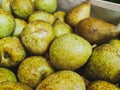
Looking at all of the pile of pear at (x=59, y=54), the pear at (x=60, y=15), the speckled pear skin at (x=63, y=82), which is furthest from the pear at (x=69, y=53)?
the pear at (x=60, y=15)

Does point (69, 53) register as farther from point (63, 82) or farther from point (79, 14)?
point (79, 14)

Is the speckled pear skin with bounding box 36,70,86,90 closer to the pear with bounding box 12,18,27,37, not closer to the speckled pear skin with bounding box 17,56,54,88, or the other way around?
the speckled pear skin with bounding box 17,56,54,88

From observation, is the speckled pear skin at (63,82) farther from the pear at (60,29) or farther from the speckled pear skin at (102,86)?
the pear at (60,29)

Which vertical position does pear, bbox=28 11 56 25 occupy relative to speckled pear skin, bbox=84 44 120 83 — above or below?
above

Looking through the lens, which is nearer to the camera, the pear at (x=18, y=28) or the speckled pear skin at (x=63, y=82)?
the speckled pear skin at (x=63, y=82)

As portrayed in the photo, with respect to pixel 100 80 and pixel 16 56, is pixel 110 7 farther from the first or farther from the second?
pixel 16 56

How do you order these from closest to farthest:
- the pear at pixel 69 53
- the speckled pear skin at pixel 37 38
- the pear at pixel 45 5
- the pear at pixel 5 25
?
the pear at pixel 69 53, the speckled pear skin at pixel 37 38, the pear at pixel 5 25, the pear at pixel 45 5

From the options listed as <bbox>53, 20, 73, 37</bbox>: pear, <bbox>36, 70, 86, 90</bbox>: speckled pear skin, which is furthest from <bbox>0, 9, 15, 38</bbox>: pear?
<bbox>36, 70, 86, 90</bbox>: speckled pear skin
